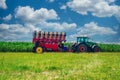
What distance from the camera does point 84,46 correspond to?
3938cm

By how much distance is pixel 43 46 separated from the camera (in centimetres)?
3862

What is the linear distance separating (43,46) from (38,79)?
26.3 metres

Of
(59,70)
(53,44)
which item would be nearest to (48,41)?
(53,44)

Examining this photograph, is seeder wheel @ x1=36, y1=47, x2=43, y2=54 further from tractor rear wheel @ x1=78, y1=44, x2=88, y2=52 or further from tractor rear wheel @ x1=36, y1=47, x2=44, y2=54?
tractor rear wheel @ x1=78, y1=44, x2=88, y2=52

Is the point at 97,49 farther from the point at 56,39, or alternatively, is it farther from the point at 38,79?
the point at 38,79

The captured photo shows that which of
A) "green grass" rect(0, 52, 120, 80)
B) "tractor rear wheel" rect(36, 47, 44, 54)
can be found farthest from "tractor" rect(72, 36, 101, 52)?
"green grass" rect(0, 52, 120, 80)

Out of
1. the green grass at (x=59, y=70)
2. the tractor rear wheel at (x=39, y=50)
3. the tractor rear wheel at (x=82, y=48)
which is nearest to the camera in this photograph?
the green grass at (x=59, y=70)

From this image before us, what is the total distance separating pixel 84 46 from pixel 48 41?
15.7 ft

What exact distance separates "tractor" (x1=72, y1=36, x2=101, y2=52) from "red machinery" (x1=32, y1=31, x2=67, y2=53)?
62.7 inches

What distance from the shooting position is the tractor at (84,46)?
3919cm

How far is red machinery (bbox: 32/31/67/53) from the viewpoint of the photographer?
38469 mm

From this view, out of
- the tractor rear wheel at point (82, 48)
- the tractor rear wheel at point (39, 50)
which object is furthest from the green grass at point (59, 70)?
the tractor rear wheel at point (82, 48)

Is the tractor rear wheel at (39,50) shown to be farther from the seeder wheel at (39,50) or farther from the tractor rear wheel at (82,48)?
the tractor rear wheel at (82,48)

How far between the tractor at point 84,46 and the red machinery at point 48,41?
1594mm
